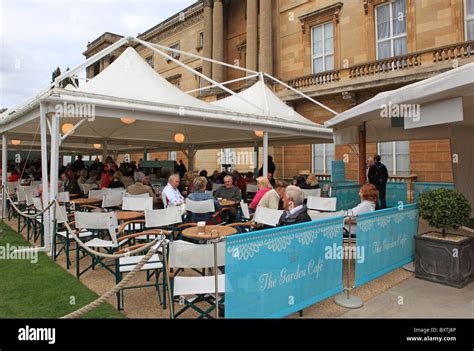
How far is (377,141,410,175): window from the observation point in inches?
574

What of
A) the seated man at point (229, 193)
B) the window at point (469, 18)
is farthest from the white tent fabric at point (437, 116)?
the window at point (469, 18)

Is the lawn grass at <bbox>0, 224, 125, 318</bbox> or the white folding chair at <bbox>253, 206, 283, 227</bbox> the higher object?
the white folding chair at <bbox>253, 206, 283, 227</bbox>

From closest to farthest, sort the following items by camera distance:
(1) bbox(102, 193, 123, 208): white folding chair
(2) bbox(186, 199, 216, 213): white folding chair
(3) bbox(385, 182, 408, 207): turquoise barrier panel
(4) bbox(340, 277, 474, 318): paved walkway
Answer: (4) bbox(340, 277, 474, 318): paved walkway
(2) bbox(186, 199, 216, 213): white folding chair
(1) bbox(102, 193, 123, 208): white folding chair
(3) bbox(385, 182, 408, 207): turquoise barrier panel

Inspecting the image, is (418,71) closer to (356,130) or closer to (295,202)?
(356,130)

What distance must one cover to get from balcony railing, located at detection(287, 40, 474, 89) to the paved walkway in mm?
11160

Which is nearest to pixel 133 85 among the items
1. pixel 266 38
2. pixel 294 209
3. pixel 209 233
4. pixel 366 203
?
pixel 209 233

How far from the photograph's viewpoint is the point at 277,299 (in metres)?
3.15

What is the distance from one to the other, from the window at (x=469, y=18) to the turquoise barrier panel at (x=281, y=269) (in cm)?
1330

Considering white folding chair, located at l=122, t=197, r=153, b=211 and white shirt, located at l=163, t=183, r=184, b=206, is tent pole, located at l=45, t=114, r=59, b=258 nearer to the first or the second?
white folding chair, located at l=122, t=197, r=153, b=211

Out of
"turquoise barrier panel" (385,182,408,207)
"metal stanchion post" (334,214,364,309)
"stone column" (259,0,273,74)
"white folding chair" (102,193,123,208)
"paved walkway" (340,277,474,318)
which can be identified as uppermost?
"stone column" (259,0,273,74)

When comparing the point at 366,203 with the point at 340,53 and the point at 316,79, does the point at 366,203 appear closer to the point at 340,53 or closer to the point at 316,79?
the point at 316,79

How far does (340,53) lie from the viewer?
16938mm

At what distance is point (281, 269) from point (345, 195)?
769 centimetres

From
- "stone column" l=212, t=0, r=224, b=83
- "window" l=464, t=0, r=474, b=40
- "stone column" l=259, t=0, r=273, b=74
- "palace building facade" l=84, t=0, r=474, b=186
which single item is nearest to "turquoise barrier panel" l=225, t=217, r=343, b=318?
"palace building facade" l=84, t=0, r=474, b=186
